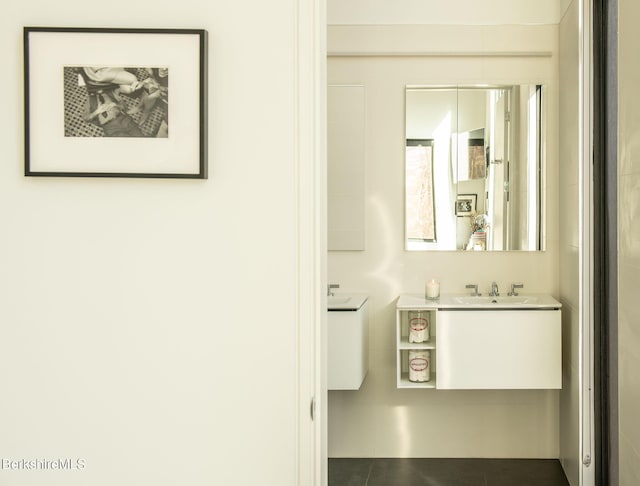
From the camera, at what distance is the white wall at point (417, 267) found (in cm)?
346

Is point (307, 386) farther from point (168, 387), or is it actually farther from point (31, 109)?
point (31, 109)

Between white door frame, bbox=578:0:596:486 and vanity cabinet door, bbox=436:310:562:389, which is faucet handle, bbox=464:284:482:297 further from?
white door frame, bbox=578:0:596:486

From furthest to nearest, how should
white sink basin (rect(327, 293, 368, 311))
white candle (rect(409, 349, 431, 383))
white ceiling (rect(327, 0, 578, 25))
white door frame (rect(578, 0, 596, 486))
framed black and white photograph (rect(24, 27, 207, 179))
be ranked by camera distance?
white ceiling (rect(327, 0, 578, 25)) → white candle (rect(409, 349, 431, 383)) → white sink basin (rect(327, 293, 368, 311)) → white door frame (rect(578, 0, 596, 486)) → framed black and white photograph (rect(24, 27, 207, 179))

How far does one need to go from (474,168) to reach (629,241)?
1.83 m

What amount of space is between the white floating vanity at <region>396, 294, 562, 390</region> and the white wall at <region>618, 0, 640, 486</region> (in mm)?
1318

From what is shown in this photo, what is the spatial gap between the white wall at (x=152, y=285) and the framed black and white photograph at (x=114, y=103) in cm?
4

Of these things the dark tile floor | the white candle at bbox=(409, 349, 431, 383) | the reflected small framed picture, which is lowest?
the dark tile floor

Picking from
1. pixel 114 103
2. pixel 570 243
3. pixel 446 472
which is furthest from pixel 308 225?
pixel 446 472

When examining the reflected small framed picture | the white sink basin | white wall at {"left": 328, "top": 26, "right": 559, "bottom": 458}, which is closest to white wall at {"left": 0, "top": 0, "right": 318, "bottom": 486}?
the white sink basin

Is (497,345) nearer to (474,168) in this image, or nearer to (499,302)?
(499,302)

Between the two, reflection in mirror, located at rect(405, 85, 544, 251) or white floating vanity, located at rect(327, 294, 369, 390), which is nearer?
white floating vanity, located at rect(327, 294, 369, 390)

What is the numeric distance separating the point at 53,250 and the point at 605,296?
2.21 metres

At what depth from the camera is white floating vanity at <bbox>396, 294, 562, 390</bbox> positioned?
3.14 metres

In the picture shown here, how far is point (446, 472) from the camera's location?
11.1ft
